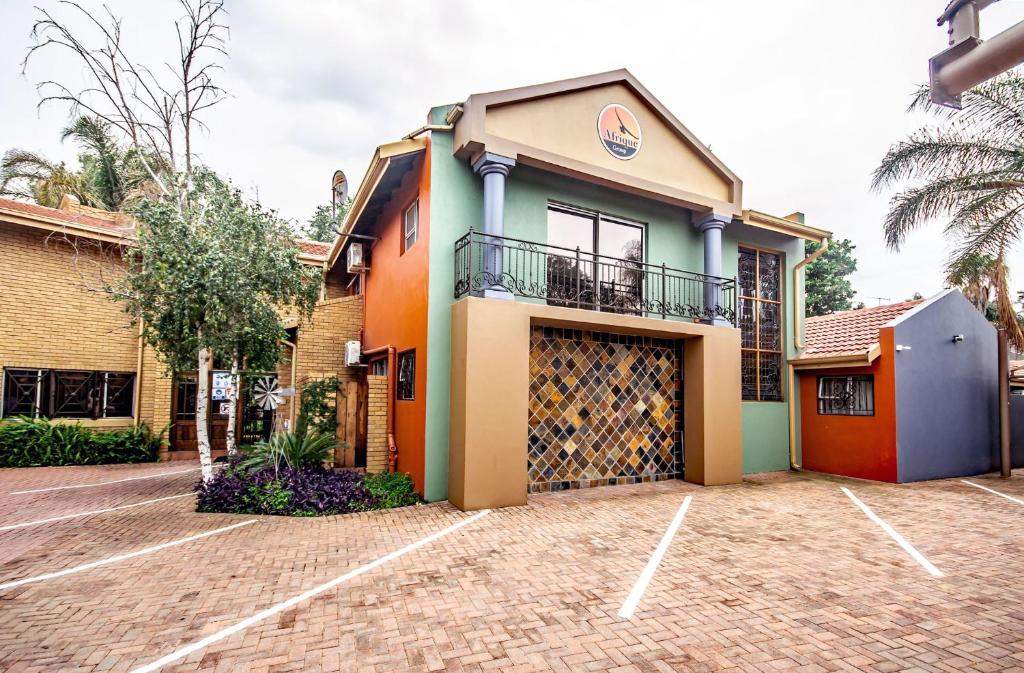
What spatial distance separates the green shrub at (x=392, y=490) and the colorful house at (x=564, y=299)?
26 centimetres

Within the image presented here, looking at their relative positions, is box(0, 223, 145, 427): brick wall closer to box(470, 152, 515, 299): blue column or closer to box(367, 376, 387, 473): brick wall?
box(367, 376, 387, 473): brick wall

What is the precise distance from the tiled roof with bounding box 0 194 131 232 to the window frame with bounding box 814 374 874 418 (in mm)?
15276

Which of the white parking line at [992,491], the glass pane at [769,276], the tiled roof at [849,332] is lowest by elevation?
the white parking line at [992,491]

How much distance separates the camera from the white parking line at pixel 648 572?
3949mm

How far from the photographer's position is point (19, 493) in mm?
7770

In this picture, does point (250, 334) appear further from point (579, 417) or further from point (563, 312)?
point (579, 417)

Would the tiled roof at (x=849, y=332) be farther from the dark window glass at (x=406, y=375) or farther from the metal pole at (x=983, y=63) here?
the metal pole at (x=983, y=63)

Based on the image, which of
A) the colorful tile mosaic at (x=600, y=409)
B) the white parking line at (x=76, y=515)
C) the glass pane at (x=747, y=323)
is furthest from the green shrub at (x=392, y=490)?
the glass pane at (x=747, y=323)

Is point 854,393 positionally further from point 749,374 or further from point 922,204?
point 922,204

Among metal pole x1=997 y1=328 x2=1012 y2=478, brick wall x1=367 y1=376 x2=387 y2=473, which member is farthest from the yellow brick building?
metal pole x1=997 y1=328 x2=1012 y2=478

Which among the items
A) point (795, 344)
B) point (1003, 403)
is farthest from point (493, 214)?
point (1003, 403)

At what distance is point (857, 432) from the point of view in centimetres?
1008

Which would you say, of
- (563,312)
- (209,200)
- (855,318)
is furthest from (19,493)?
(855,318)

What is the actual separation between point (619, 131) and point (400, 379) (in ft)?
19.4
